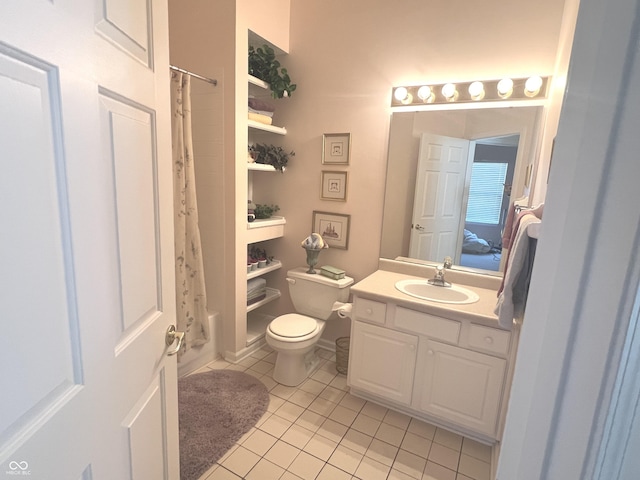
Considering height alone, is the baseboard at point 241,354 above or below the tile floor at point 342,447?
above

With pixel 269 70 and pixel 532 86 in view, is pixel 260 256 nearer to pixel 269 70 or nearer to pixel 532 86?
pixel 269 70

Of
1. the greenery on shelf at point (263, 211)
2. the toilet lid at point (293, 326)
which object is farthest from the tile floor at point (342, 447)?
the greenery on shelf at point (263, 211)

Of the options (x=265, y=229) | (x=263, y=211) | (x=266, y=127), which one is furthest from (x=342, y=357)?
(x=266, y=127)

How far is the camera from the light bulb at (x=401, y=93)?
220 cm

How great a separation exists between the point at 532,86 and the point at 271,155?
5.96 ft

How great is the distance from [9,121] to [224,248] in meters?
1.99

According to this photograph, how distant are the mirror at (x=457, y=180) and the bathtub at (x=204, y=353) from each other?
139 centimetres

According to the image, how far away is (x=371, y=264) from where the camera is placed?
8.22ft

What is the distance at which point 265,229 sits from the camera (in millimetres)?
2629

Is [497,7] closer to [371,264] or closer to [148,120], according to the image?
[371,264]

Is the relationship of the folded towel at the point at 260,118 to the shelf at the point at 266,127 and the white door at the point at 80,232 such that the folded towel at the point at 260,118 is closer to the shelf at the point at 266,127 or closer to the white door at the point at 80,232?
the shelf at the point at 266,127

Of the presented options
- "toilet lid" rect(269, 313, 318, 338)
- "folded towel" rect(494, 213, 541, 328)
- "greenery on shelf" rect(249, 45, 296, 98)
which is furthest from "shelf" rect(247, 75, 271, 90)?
"folded towel" rect(494, 213, 541, 328)

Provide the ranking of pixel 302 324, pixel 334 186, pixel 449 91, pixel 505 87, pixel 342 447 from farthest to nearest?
pixel 334 186 → pixel 302 324 → pixel 449 91 → pixel 505 87 → pixel 342 447

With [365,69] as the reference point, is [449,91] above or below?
below
